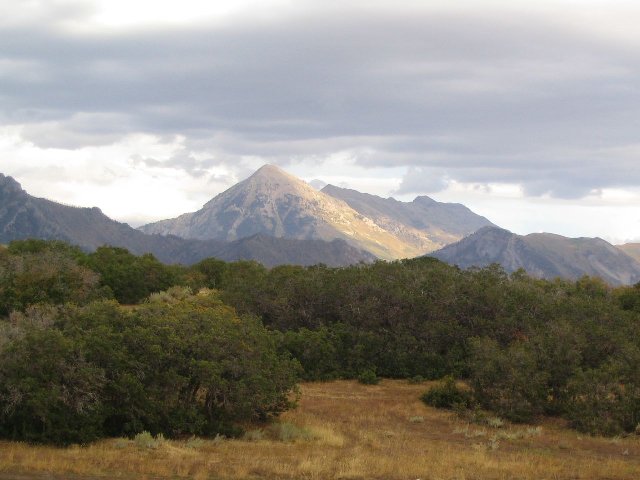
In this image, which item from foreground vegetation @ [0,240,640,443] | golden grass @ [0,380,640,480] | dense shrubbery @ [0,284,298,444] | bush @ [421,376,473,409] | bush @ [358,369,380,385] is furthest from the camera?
bush @ [358,369,380,385]

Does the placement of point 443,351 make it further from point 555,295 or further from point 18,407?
point 18,407

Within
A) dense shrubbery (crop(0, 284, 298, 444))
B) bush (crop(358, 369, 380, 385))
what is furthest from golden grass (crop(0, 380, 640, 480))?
bush (crop(358, 369, 380, 385))

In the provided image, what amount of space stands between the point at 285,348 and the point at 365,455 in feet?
63.5

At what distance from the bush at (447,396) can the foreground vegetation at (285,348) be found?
0.38 m

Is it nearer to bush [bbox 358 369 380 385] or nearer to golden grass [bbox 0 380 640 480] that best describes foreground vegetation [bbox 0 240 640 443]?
bush [bbox 358 369 380 385]

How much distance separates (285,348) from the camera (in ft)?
140

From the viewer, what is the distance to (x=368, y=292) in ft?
156

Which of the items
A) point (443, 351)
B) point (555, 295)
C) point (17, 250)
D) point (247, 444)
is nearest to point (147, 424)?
point (247, 444)

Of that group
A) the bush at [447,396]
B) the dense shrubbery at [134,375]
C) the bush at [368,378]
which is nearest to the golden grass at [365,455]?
the dense shrubbery at [134,375]

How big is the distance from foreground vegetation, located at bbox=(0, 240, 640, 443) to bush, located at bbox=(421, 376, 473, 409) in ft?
1.26

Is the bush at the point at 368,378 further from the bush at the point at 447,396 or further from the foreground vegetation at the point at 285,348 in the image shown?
the bush at the point at 447,396

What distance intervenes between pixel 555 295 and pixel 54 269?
30.3m

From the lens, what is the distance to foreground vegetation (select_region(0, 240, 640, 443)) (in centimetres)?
2364

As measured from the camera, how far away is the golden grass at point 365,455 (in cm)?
2069
